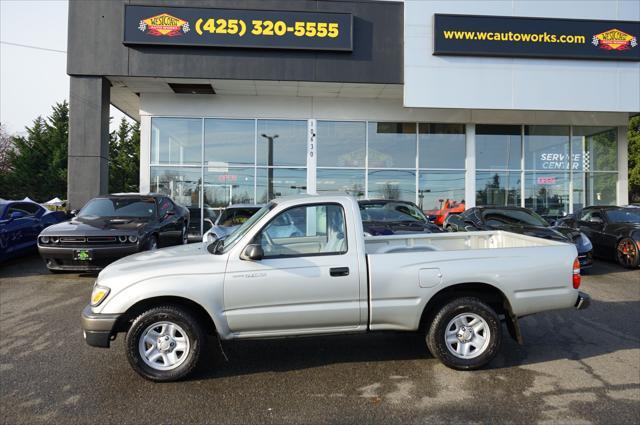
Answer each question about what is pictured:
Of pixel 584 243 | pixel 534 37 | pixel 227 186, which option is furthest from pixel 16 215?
pixel 534 37

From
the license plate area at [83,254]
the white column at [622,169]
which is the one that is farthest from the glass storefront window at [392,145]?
the license plate area at [83,254]

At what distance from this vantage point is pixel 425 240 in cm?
570

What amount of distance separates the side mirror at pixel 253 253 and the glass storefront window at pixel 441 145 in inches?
525

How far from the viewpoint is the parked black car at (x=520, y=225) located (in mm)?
8875

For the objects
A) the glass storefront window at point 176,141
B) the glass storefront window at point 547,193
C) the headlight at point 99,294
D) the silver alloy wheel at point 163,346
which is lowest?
the silver alloy wheel at point 163,346

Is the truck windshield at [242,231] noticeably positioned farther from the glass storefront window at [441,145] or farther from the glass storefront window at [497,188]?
the glass storefront window at [497,188]

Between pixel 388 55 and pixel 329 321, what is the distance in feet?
38.9

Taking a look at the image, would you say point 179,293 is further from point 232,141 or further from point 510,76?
point 510,76

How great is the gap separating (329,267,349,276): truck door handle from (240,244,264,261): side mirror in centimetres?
65

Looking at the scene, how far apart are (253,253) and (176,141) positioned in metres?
13.0

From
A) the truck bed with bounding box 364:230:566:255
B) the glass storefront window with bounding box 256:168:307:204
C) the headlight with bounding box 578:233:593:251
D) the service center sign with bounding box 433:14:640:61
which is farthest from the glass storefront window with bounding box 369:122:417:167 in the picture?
the truck bed with bounding box 364:230:566:255

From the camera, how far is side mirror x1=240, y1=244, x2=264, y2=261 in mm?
3770

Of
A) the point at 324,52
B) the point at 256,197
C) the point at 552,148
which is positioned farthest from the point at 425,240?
the point at 552,148

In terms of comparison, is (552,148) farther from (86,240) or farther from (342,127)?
(86,240)
